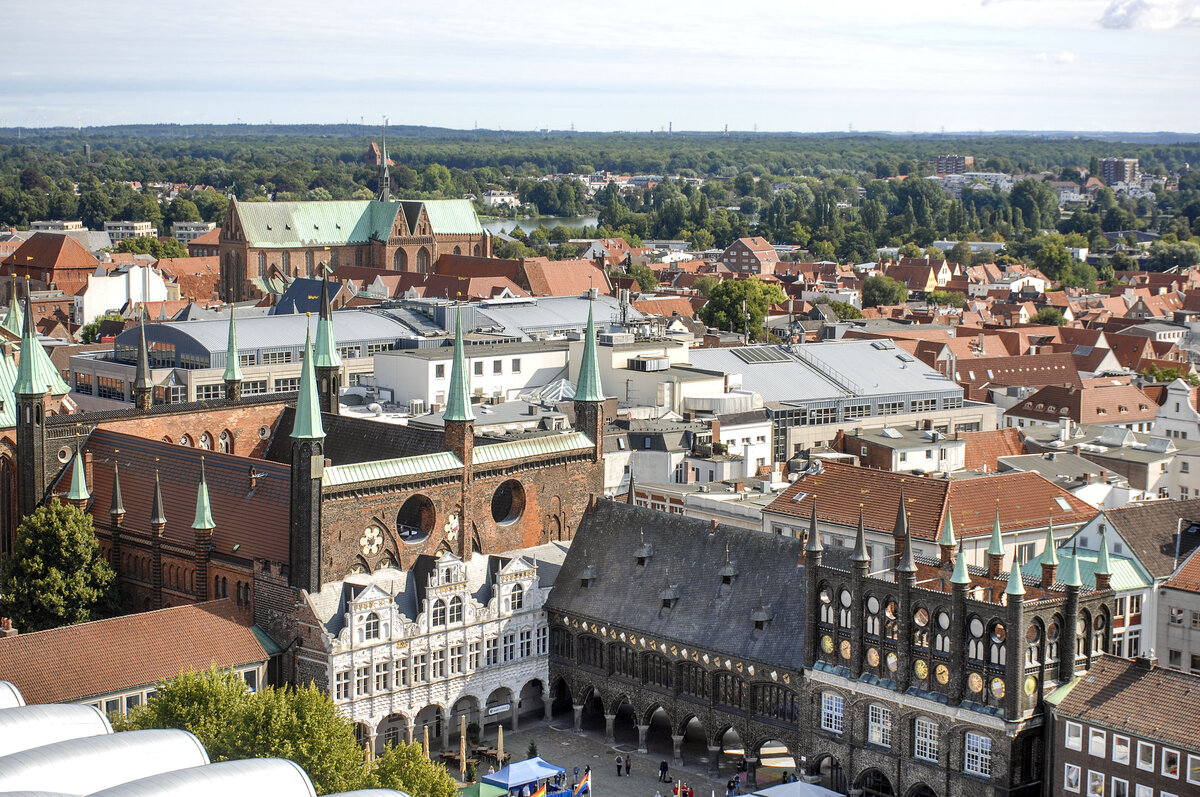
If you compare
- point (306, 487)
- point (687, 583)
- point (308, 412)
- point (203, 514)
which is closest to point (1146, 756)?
point (687, 583)

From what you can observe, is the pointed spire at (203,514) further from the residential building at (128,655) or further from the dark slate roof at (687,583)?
the dark slate roof at (687,583)

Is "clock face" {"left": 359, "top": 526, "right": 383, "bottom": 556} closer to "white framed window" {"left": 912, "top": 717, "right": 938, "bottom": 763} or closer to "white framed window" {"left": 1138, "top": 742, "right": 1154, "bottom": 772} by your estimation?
"white framed window" {"left": 912, "top": 717, "right": 938, "bottom": 763}

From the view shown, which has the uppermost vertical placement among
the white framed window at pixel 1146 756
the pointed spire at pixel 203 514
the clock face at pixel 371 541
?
the pointed spire at pixel 203 514

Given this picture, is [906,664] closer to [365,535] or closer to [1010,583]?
[1010,583]

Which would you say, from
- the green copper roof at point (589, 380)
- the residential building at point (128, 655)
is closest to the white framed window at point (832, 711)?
the green copper roof at point (589, 380)

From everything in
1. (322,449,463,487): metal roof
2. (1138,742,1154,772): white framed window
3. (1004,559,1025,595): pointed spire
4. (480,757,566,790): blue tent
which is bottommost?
(480,757,566,790): blue tent

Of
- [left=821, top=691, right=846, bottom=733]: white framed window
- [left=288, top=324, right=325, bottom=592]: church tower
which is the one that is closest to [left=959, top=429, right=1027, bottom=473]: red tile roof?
[left=821, top=691, right=846, bottom=733]: white framed window
